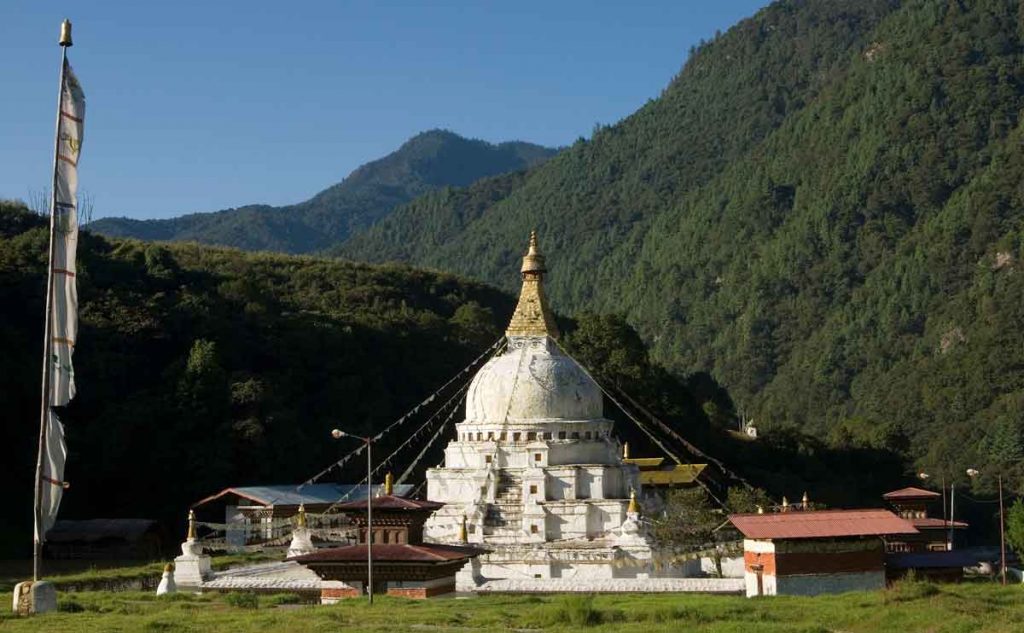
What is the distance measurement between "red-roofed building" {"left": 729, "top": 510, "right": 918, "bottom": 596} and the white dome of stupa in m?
17.2

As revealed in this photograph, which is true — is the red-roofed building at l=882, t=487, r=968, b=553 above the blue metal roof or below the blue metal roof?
below

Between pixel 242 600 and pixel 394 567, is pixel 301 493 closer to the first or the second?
pixel 242 600

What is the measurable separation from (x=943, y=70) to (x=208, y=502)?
119 metres

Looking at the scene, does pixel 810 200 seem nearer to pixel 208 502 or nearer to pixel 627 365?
pixel 627 365

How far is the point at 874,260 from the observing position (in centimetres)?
14762

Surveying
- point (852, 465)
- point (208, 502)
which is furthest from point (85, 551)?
point (852, 465)

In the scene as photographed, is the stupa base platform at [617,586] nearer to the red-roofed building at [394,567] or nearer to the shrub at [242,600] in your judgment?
the red-roofed building at [394,567]

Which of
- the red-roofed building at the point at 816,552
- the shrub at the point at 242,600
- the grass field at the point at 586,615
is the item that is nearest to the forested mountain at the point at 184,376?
the shrub at the point at 242,600

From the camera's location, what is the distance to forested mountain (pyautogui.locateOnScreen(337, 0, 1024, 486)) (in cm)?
11894

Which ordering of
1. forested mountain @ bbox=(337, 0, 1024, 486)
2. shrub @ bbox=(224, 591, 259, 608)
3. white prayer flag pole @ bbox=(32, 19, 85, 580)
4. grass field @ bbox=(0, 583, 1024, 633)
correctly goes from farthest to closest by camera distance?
forested mountain @ bbox=(337, 0, 1024, 486), shrub @ bbox=(224, 591, 259, 608), grass field @ bbox=(0, 583, 1024, 633), white prayer flag pole @ bbox=(32, 19, 85, 580)

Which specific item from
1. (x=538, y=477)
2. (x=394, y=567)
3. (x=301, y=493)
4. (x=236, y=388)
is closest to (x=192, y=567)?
(x=394, y=567)

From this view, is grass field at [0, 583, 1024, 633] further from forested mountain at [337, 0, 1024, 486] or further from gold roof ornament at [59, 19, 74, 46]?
forested mountain at [337, 0, 1024, 486]

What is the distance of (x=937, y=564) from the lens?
4494cm

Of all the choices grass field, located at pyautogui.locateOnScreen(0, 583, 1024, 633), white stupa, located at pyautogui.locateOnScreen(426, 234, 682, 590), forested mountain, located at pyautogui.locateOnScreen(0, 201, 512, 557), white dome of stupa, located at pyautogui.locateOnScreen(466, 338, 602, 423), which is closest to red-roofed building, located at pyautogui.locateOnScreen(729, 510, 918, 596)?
grass field, located at pyautogui.locateOnScreen(0, 583, 1024, 633)
